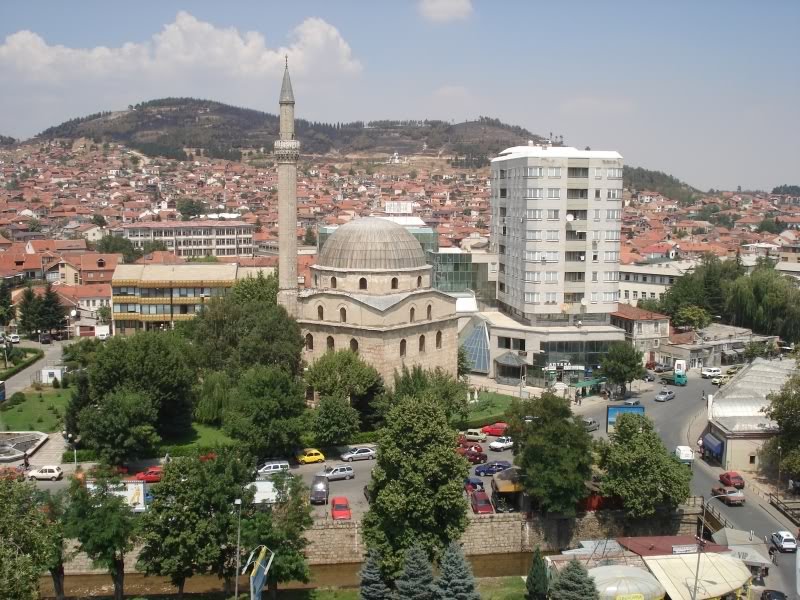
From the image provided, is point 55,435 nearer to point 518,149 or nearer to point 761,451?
point 761,451

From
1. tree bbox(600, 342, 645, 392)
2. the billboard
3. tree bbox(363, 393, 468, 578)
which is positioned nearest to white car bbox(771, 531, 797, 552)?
tree bbox(363, 393, 468, 578)

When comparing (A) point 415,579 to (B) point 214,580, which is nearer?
(A) point 415,579

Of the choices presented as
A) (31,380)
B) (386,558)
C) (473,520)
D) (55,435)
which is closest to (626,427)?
(473,520)

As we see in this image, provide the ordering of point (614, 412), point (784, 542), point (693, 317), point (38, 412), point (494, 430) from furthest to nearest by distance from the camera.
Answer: point (693, 317) → point (38, 412) → point (494, 430) → point (614, 412) → point (784, 542)

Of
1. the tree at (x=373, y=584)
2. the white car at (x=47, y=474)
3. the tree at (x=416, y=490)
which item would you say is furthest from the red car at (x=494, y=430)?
the white car at (x=47, y=474)

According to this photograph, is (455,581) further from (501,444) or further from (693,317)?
(693,317)

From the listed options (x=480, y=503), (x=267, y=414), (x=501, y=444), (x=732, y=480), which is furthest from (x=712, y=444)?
(x=267, y=414)

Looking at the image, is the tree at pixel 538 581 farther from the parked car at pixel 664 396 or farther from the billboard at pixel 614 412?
the parked car at pixel 664 396
